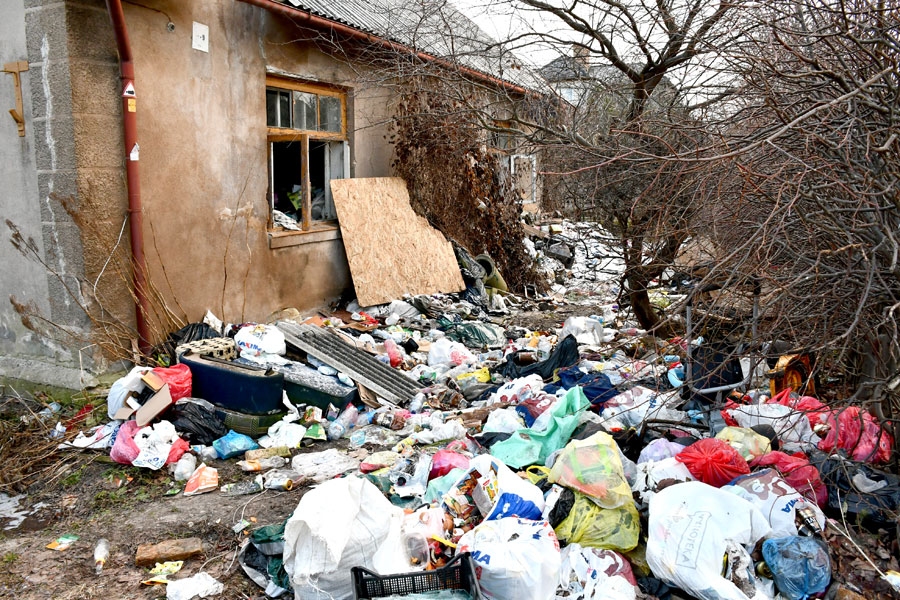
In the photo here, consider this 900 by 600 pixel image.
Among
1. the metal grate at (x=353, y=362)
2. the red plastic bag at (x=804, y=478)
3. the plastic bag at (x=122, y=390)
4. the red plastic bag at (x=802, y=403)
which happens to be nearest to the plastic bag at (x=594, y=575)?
the red plastic bag at (x=804, y=478)

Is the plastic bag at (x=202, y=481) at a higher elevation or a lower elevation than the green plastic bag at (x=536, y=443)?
lower

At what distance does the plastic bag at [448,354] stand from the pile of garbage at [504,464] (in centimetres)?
5

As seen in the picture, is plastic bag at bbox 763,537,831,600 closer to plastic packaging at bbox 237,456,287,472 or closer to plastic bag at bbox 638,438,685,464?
plastic bag at bbox 638,438,685,464

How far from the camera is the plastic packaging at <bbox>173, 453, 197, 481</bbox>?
15.5 feet

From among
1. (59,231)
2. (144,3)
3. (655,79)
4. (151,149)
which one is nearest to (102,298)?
(59,231)

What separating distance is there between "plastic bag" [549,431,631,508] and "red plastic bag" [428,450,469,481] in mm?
611

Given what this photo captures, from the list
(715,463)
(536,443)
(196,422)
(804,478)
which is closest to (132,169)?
(196,422)

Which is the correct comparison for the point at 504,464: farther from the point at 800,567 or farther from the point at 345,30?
the point at 345,30

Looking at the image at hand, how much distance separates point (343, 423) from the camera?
5676mm

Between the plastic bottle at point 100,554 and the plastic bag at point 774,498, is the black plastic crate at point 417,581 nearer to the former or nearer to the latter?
the plastic bag at point 774,498

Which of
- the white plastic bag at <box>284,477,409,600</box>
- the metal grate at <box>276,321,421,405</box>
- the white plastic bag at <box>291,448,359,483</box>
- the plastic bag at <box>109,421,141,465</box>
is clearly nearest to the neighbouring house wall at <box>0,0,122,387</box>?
the plastic bag at <box>109,421,141,465</box>

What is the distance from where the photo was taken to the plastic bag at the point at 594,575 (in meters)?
3.29

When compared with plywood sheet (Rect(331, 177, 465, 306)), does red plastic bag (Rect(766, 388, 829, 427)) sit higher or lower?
lower

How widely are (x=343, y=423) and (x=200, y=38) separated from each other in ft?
12.5
